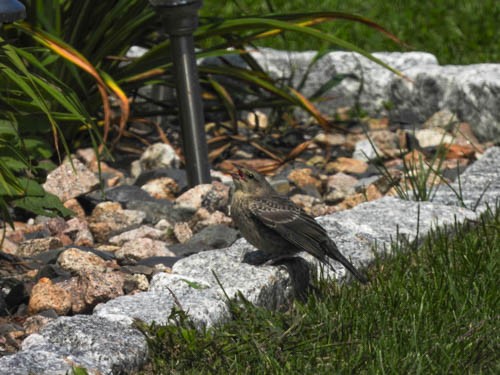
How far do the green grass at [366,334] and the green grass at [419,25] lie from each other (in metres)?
3.47

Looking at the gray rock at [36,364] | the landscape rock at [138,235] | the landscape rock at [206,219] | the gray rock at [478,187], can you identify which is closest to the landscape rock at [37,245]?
the landscape rock at [138,235]

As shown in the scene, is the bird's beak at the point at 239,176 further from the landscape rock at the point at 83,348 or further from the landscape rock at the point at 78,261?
the landscape rock at the point at 83,348

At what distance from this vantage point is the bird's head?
165 inches

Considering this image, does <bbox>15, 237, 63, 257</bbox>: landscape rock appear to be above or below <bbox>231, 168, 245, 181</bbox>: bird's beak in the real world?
below

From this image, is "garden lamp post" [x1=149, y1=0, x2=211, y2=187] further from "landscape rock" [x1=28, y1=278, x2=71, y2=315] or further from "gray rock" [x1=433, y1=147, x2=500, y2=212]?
"landscape rock" [x1=28, y1=278, x2=71, y2=315]

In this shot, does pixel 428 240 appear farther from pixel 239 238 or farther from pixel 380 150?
pixel 380 150

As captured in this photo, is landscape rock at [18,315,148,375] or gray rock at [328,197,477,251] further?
gray rock at [328,197,477,251]

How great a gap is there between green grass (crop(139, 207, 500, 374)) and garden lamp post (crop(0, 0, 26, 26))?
3.86 ft

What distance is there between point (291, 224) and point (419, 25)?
3.98 metres

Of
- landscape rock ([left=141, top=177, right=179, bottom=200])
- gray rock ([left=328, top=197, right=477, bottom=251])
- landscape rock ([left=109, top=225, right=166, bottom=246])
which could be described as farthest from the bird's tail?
landscape rock ([left=141, top=177, right=179, bottom=200])

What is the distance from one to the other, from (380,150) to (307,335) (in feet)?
8.82

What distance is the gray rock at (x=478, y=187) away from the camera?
15.5 feet

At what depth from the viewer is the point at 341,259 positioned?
153 inches

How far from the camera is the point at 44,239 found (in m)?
4.40
